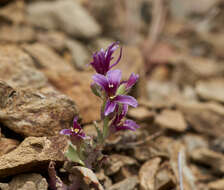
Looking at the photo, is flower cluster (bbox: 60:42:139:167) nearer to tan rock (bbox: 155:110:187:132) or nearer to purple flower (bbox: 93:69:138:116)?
purple flower (bbox: 93:69:138:116)

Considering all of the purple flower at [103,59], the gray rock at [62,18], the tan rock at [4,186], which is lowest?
the tan rock at [4,186]

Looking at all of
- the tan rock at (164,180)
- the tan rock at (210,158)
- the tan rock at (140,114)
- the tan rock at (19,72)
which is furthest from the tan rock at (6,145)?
the tan rock at (210,158)

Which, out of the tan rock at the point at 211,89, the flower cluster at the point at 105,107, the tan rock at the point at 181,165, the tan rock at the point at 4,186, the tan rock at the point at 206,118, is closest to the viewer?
the tan rock at the point at 4,186

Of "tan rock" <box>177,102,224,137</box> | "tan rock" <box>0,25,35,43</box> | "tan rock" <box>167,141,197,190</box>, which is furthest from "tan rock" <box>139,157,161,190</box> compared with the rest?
"tan rock" <box>0,25,35,43</box>

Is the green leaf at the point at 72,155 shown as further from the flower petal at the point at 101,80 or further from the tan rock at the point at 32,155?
the flower petal at the point at 101,80

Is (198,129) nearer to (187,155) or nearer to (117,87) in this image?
(187,155)

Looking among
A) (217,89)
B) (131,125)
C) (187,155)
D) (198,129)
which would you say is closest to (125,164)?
(131,125)

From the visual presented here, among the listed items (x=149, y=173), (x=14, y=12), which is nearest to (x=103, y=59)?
(x=149, y=173)

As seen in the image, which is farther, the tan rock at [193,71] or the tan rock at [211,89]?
the tan rock at [193,71]
